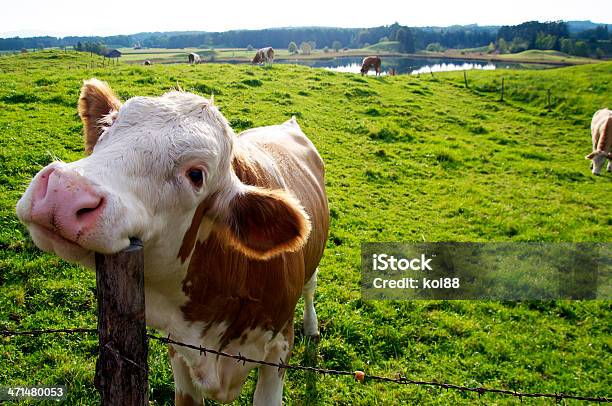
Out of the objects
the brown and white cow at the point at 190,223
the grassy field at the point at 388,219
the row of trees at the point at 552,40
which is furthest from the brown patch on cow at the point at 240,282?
the row of trees at the point at 552,40

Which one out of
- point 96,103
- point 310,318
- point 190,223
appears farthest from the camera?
point 310,318

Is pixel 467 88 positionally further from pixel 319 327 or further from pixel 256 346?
pixel 256 346

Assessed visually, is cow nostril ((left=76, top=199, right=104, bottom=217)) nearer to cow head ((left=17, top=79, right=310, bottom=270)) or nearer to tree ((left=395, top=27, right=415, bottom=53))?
cow head ((left=17, top=79, right=310, bottom=270))

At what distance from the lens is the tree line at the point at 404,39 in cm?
9931

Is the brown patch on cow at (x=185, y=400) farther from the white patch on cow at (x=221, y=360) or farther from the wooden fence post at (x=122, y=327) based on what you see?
the wooden fence post at (x=122, y=327)

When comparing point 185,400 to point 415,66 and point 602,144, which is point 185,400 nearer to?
point 602,144

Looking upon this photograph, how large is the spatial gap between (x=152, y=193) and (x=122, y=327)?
569mm

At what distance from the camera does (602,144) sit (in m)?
14.0

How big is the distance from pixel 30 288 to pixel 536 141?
15.8 metres

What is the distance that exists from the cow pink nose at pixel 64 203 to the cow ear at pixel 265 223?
0.97 meters

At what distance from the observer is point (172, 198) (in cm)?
220

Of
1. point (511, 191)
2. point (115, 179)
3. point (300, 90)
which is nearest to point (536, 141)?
point (511, 191)

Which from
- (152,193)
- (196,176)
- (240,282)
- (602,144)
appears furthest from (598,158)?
(152,193)

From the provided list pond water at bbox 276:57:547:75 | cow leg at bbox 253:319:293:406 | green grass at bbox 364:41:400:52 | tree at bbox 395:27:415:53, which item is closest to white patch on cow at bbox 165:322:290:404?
cow leg at bbox 253:319:293:406
